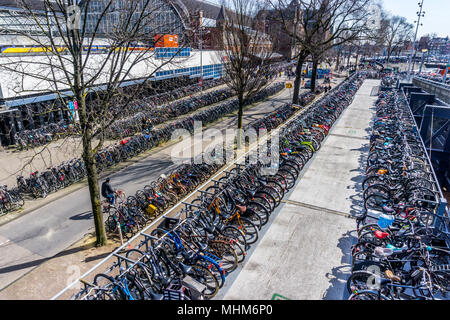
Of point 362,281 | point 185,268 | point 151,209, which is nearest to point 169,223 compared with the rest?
point 185,268

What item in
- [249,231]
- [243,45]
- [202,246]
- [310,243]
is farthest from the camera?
[243,45]

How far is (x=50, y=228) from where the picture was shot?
7.78 meters

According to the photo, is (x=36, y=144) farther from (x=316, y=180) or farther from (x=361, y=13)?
(x=361, y=13)

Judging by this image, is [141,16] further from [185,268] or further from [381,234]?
[381,234]

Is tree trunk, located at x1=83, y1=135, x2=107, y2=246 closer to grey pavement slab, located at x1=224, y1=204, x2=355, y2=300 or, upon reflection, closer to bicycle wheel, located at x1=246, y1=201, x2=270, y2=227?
bicycle wheel, located at x1=246, y1=201, x2=270, y2=227

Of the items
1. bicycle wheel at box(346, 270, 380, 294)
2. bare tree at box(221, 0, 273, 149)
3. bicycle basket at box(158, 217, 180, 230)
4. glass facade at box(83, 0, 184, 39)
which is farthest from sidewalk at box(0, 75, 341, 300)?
bare tree at box(221, 0, 273, 149)

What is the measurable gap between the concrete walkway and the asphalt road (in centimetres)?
451

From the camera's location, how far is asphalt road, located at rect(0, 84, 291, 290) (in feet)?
21.5

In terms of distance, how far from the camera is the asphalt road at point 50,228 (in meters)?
6.56

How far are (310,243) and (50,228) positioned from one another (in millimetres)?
6586

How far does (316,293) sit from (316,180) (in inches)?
190

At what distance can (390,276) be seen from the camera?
467 centimetres

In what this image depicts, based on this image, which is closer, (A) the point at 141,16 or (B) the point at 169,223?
(B) the point at 169,223

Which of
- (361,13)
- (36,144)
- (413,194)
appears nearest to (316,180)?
(413,194)
